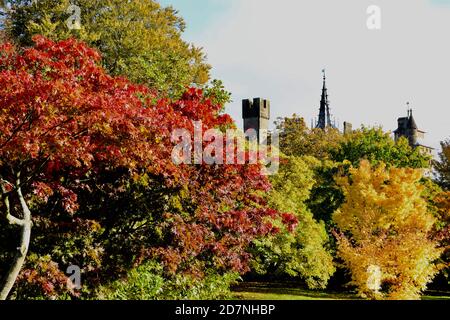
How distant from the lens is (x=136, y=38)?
2341 centimetres

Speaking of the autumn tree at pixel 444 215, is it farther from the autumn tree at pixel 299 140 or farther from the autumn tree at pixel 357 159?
the autumn tree at pixel 299 140

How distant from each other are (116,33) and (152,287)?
16297 mm

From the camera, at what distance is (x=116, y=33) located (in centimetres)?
2397

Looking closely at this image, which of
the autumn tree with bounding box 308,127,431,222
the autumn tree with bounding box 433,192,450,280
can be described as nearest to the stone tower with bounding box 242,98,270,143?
the autumn tree with bounding box 308,127,431,222

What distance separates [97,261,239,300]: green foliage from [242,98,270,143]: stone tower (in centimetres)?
1945

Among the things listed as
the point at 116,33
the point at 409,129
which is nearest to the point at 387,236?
the point at 116,33

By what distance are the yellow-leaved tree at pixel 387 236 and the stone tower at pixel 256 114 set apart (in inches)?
440

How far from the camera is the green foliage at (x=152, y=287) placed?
9289 millimetres

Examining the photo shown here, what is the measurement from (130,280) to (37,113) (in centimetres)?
383

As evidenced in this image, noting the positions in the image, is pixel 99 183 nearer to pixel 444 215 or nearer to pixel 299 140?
pixel 444 215

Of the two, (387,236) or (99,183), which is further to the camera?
(387,236)

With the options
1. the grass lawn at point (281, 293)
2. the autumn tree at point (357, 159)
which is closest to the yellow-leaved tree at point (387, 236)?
the grass lawn at point (281, 293)
